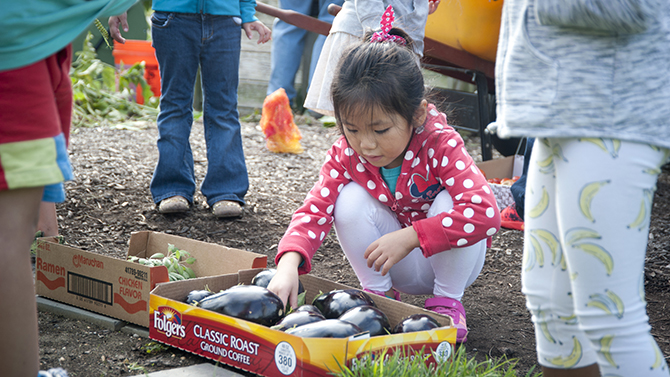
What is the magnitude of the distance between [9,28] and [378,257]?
1125 millimetres

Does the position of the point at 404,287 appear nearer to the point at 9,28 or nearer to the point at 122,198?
the point at 9,28

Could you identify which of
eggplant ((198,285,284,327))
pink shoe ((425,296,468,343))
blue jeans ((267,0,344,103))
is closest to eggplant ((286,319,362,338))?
eggplant ((198,285,284,327))

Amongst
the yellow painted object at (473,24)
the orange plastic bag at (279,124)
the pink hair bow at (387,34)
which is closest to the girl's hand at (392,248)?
the pink hair bow at (387,34)

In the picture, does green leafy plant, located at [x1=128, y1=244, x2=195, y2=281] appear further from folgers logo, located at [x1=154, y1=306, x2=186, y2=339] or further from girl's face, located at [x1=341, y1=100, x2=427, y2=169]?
girl's face, located at [x1=341, y1=100, x2=427, y2=169]

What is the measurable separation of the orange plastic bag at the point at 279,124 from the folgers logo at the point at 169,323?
10.8 feet

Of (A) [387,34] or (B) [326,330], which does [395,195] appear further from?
(B) [326,330]

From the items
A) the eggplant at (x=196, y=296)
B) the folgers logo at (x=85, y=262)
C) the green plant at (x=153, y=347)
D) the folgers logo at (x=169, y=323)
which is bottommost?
the green plant at (x=153, y=347)

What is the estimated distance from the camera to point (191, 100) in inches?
123

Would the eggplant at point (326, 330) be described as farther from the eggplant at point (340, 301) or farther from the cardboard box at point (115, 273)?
the cardboard box at point (115, 273)

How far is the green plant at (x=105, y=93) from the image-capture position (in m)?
5.61

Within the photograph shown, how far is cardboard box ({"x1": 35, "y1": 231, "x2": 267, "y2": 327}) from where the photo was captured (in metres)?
1.78

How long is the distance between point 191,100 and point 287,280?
5.50 feet

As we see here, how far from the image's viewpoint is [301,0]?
18.4 feet

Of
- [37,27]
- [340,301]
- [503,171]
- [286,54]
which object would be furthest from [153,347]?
[286,54]
